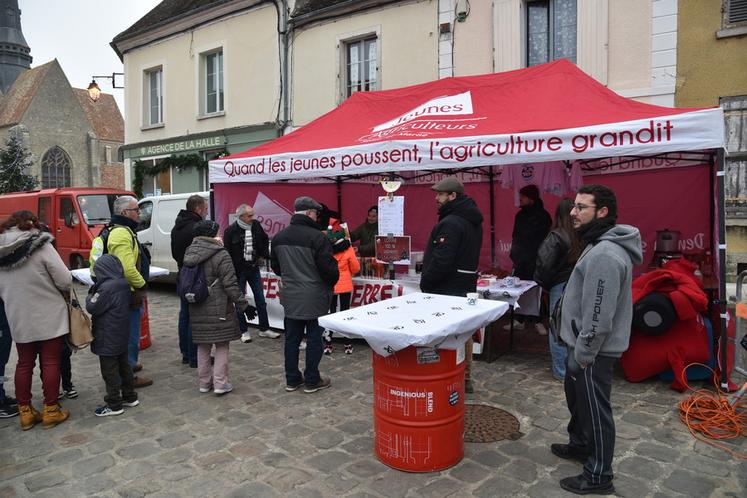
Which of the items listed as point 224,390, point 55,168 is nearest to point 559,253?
point 224,390

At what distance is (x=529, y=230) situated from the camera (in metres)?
6.21

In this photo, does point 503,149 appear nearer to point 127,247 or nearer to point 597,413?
point 597,413

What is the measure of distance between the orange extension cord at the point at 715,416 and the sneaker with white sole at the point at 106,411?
4.30 meters

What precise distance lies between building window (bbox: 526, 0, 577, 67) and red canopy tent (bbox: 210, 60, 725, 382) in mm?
3442

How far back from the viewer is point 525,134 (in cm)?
513

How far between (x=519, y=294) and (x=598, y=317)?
8.78ft

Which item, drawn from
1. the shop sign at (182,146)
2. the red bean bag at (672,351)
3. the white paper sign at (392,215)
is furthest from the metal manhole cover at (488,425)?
the shop sign at (182,146)

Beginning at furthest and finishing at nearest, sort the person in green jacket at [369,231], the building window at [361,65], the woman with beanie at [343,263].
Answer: the building window at [361,65] → the person in green jacket at [369,231] → the woman with beanie at [343,263]

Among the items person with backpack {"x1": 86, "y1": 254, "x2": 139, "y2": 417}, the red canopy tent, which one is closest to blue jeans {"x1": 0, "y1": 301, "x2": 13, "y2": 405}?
person with backpack {"x1": 86, "y1": 254, "x2": 139, "y2": 417}

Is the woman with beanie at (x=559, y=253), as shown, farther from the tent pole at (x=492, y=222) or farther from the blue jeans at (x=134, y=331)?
the blue jeans at (x=134, y=331)

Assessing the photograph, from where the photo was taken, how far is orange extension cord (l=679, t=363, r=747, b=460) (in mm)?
3766

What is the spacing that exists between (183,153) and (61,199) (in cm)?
420

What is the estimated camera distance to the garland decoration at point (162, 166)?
1480 centimetres

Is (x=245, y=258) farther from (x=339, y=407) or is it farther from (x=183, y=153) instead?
(x=183, y=153)
